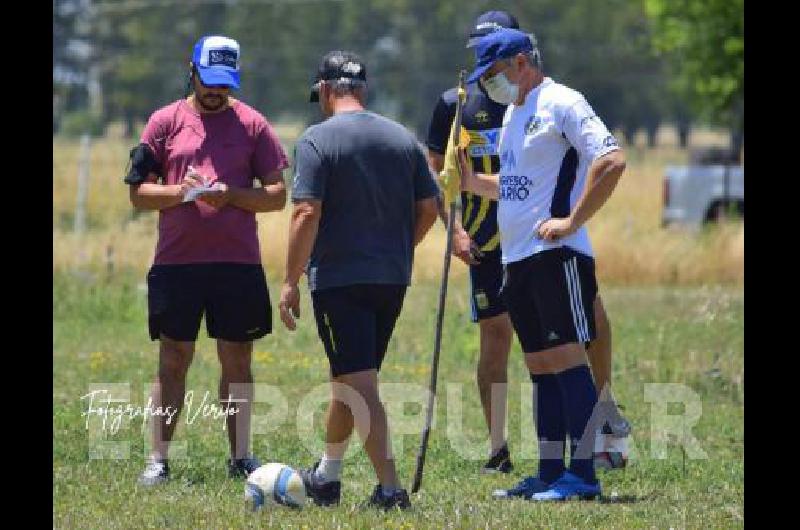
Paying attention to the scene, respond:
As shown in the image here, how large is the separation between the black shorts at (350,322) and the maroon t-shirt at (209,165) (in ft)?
3.58

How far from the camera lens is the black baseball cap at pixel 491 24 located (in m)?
9.34

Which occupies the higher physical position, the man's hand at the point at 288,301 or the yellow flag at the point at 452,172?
the yellow flag at the point at 452,172

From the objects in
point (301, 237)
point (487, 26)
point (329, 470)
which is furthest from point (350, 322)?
point (487, 26)

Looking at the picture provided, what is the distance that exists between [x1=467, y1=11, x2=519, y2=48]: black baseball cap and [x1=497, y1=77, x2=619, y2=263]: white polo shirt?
1.00m

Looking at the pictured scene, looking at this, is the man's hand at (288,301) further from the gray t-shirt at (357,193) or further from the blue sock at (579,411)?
the blue sock at (579,411)

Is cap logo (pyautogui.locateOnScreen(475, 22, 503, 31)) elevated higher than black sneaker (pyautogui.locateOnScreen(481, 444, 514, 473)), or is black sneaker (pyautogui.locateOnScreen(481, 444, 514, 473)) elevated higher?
cap logo (pyautogui.locateOnScreen(475, 22, 503, 31))

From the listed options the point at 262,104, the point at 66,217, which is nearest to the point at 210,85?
the point at 66,217

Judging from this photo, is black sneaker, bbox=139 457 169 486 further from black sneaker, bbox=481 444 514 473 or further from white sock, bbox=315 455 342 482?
black sneaker, bbox=481 444 514 473

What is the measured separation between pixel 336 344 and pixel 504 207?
111 cm

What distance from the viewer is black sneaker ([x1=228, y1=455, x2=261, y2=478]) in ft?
30.1

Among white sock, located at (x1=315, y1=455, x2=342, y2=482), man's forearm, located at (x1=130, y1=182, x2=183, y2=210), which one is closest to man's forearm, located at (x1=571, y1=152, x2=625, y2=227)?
white sock, located at (x1=315, y1=455, x2=342, y2=482)

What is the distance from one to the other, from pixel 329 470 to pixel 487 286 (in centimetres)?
180

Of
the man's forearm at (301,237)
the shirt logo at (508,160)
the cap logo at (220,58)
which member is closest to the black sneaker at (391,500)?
the man's forearm at (301,237)

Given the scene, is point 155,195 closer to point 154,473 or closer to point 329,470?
point 154,473
